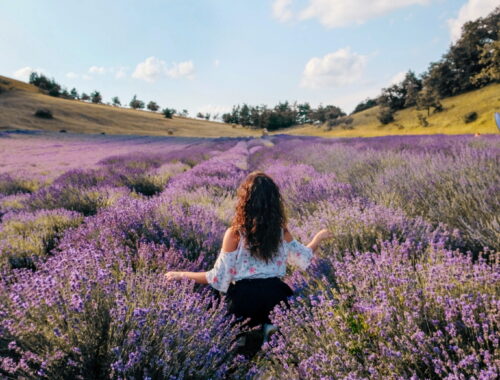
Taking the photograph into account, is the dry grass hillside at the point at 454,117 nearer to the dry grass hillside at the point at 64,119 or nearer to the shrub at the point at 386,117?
the shrub at the point at 386,117

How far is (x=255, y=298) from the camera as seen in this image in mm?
2232

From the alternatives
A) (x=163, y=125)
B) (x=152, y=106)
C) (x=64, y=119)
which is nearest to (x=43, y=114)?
(x=64, y=119)

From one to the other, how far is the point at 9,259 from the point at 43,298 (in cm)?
199

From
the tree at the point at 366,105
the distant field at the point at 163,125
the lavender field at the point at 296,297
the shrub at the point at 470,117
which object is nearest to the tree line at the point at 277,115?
the tree at the point at 366,105

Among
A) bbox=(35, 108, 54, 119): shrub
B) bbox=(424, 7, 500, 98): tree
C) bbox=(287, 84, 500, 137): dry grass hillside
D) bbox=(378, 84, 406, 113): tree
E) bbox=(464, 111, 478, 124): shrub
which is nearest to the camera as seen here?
bbox=(287, 84, 500, 137): dry grass hillside

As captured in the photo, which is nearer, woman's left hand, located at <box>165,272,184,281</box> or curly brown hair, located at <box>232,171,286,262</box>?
woman's left hand, located at <box>165,272,184,281</box>

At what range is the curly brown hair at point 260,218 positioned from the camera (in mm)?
2295

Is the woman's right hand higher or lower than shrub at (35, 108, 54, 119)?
lower

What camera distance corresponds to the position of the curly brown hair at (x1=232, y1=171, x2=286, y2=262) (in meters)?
2.29

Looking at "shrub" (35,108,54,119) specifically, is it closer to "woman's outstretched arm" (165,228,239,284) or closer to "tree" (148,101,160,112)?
"woman's outstretched arm" (165,228,239,284)

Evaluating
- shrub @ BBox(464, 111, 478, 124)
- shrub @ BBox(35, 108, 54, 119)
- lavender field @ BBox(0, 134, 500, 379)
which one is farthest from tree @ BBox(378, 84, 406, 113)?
lavender field @ BBox(0, 134, 500, 379)

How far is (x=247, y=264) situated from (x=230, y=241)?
21 cm

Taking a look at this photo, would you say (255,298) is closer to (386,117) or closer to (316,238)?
(316,238)

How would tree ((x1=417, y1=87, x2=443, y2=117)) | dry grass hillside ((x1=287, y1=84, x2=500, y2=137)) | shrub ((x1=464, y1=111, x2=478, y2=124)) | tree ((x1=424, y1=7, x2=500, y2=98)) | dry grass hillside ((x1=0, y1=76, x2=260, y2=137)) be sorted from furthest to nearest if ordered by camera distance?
tree ((x1=424, y1=7, x2=500, y2=98))
tree ((x1=417, y1=87, x2=443, y2=117))
dry grass hillside ((x1=0, y1=76, x2=260, y2=137))
shrub ((x1=464, y1=111, x2=478, y2=124))
dry grass hillside ((x1=287, y1=84, x2=500, y2=137))
